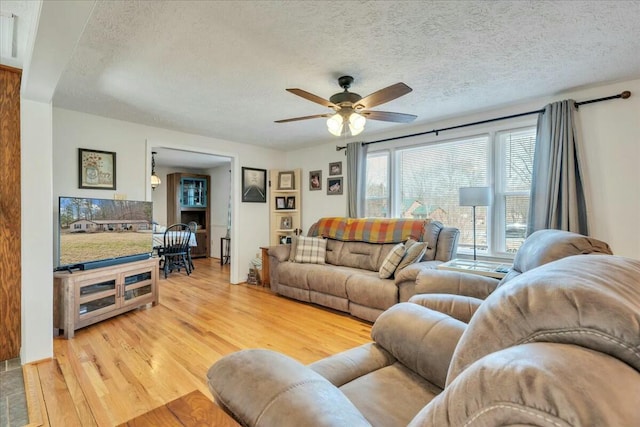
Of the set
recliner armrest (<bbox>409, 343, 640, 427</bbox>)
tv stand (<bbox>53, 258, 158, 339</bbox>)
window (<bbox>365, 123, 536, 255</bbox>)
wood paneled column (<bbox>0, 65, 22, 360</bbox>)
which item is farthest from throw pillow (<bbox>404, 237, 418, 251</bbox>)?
wood paneled column (<bbox>0, 65, 22, 360</bbox>)

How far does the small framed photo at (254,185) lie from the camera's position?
5.11 metres

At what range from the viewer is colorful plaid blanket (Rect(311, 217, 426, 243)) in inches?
146

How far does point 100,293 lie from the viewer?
3.09 meters

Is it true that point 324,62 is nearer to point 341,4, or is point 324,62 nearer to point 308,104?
point 341,4

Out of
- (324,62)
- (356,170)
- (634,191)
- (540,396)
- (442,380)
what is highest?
(324,62)

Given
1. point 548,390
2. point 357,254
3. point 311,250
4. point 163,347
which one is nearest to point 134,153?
point 163,347

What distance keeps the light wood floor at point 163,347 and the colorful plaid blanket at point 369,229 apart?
108 centimetres

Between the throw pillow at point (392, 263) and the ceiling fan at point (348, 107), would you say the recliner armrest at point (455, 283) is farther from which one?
the ceiling fan at point (348, 107)

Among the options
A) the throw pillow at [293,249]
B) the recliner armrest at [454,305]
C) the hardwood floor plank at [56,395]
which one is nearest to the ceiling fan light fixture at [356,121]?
the recliner armrest at [454,305]

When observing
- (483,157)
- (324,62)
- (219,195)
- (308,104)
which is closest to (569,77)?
(483,157)

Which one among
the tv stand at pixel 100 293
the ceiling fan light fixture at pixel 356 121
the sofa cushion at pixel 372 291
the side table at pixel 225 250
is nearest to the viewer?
the ceiling fan light fixture at pixel 356 121

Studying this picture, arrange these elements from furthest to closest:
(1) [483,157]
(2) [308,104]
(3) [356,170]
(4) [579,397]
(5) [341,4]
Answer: (3) [356,170], (1) [483,157], (2) [308,104], (5) [341,4], (4) [579,397]

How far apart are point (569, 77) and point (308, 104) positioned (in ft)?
7.69

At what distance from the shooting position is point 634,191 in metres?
2.65
